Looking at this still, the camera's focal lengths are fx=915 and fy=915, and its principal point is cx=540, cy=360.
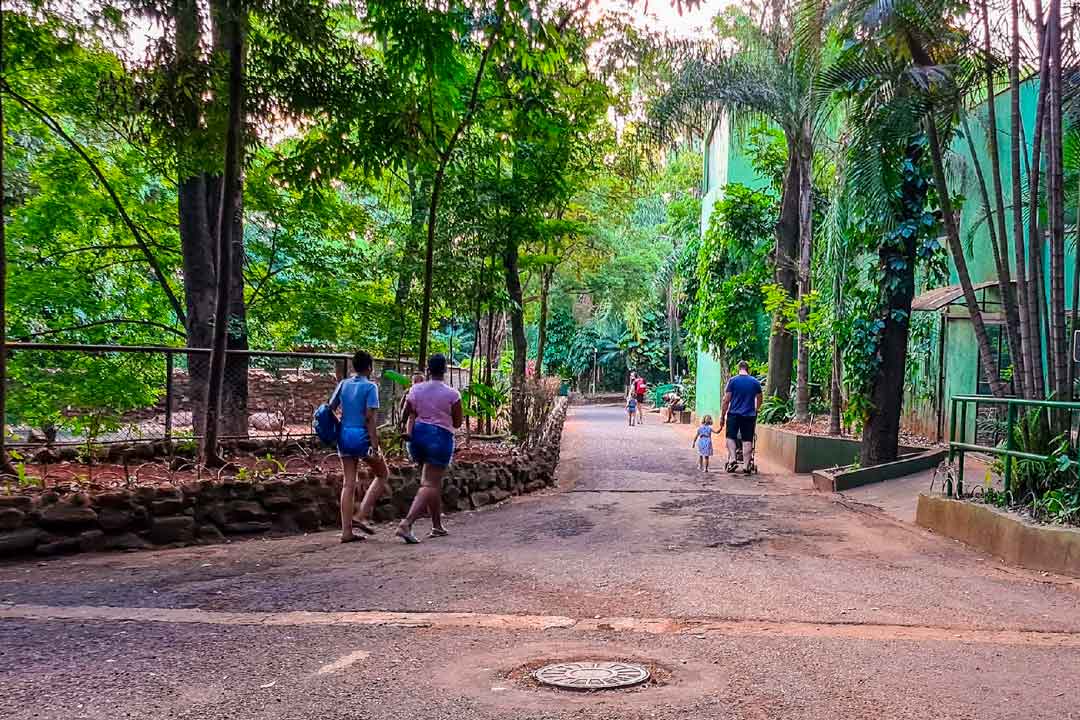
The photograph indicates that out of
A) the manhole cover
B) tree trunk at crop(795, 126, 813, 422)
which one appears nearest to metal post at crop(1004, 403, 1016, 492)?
the manhole cover

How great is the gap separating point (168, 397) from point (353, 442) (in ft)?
10.8

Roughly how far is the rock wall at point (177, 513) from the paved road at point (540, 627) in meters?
0.28

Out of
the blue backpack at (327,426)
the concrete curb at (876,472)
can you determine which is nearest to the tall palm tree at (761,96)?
the concrete curb at (876,472)

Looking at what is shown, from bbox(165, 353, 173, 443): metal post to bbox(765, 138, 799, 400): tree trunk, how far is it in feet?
40.4

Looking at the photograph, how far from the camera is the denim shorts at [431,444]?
8.34 metres

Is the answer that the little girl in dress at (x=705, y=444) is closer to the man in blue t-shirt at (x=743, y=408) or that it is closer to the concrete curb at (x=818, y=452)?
the man in blue t-shirt at (x=743, y=408)

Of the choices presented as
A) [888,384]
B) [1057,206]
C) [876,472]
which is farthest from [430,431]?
[888,384]

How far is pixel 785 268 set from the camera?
62.3 ft

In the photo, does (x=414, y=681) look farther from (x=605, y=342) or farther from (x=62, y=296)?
(x=605, y=342)

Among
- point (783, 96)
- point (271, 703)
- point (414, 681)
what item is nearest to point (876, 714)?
point (414, 681)

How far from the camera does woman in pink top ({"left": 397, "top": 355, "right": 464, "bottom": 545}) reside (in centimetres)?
835

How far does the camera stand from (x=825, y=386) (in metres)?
20.1

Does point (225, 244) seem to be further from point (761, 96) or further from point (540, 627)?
point (761, 96)

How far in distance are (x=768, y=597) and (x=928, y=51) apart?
24.3ft
